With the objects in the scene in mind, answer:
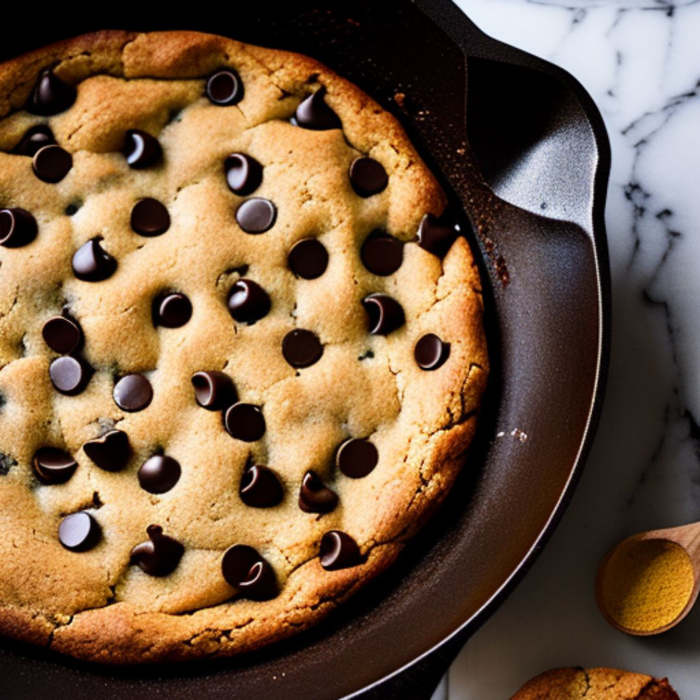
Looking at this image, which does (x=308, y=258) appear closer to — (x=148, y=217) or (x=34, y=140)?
(x=148, y=217)

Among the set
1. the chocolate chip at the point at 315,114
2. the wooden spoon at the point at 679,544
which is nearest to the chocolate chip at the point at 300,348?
the chocolate chip at the point at 315,114

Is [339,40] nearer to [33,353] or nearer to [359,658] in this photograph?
[33,353]

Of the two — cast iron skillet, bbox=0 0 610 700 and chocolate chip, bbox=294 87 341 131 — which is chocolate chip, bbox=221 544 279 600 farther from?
chocolate chip, bbox=294 87 341 131

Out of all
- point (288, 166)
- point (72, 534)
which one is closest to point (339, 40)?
point (288, 166)

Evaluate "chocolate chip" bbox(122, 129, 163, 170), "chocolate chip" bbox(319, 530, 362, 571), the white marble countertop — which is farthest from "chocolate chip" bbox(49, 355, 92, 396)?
the white marble countertop

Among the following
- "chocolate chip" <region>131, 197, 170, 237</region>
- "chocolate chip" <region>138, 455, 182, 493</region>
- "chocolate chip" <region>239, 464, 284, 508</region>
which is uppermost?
"chocolate chip" <region>131, 197, 170, 237</region>

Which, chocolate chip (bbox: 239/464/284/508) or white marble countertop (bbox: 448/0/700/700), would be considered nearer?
chocolate chip (bbox: 239/464/284/508)
